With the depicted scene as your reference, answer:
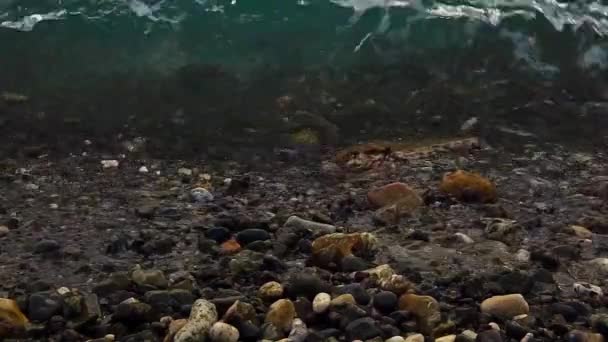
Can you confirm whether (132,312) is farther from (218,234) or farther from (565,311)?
(565,311)

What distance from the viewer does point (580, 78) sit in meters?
8.55

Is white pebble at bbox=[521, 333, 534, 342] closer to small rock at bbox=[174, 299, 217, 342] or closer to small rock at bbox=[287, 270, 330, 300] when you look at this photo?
small rock at bbox=[287, 270, 330, 300]

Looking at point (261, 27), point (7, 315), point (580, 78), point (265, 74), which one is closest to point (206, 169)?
point (265, 74)

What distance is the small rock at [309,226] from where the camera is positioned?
4.62 metres

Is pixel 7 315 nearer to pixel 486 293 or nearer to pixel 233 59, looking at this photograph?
pixel 486 293

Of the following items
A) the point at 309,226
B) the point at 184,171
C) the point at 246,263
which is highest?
the point at 246,263

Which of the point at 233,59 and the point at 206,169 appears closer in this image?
the point at 206,169

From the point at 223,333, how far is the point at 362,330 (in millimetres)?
643

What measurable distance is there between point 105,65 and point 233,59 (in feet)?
4.93

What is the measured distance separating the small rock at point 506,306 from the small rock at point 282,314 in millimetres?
988

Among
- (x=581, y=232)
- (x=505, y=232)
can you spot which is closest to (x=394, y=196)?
(x=505, y=232)

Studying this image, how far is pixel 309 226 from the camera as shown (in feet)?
15.4

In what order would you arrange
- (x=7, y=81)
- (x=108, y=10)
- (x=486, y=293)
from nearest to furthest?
(x=486, y=293) → (x=7, y=81) → (x=108, y=10)

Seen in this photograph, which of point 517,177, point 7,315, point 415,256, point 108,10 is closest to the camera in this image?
point 7,315
